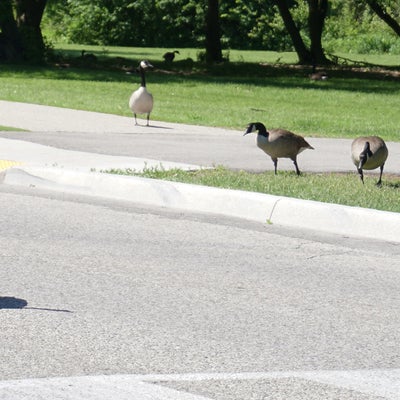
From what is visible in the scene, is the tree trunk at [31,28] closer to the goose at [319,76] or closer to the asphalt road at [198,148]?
the goose at [319,76]

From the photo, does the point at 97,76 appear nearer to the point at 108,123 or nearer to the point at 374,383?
the point at 108,123

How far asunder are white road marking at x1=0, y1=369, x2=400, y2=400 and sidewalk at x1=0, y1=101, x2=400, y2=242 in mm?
4380

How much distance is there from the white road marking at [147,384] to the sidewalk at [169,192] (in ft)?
14.4

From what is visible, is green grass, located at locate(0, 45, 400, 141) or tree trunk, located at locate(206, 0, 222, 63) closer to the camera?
green grass, located at locate(0, 45, 400, 141)

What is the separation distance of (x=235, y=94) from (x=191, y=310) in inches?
1032

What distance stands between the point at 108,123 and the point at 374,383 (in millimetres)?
16078

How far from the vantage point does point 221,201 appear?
37.1ft

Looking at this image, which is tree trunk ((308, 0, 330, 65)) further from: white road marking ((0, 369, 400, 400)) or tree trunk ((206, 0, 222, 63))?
white road marking ((0, 369, 400, 400))

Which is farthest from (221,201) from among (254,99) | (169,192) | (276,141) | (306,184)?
(254,99)

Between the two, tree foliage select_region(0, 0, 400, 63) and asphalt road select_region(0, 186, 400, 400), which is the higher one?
asphalt road select_region(0, 186, 400, 400)

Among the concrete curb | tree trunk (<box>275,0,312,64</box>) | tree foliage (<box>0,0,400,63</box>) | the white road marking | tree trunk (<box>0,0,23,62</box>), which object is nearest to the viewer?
the white road marking

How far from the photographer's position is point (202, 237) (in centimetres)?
980

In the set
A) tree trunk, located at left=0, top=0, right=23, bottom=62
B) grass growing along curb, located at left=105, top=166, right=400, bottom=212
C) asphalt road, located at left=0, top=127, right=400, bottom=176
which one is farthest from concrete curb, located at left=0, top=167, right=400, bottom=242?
tree trunk, located at left=0, top=0, right=23, bottom=62

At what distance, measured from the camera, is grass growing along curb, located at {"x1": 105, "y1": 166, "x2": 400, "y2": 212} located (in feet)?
37.0
